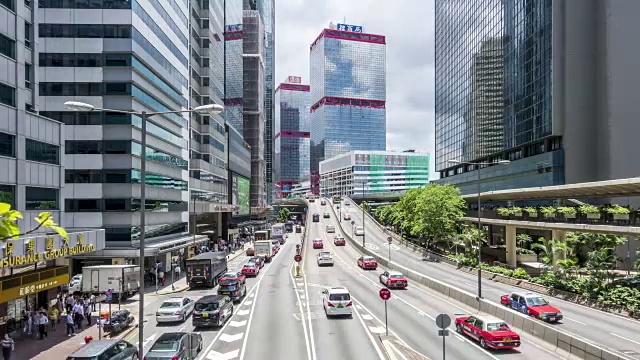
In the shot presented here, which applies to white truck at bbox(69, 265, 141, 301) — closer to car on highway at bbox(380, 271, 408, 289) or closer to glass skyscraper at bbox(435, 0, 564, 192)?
car on highway at bbox(380, 271, 408, 289)

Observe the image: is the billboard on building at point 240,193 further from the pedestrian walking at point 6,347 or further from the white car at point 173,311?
the pedestrian walking at point 6,347

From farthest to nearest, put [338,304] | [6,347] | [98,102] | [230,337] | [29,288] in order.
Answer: [98,102] < [338,304] < [230,337] < [29,288] < [6,347]

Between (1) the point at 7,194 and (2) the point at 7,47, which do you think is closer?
(1) the point at 7,194

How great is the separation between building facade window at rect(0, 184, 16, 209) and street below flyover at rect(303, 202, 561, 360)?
1780 cm

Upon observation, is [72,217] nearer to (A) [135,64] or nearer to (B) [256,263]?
(A) [135,64]

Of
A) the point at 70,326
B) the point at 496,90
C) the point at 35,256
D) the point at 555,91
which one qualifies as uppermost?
the point at 496,90

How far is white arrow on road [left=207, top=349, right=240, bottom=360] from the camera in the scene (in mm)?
23203

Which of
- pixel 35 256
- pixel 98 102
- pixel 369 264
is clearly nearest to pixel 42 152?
pixel 35 256

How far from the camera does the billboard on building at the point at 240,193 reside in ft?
379

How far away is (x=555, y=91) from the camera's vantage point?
7325 centimetres

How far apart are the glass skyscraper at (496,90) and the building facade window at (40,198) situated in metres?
55.2

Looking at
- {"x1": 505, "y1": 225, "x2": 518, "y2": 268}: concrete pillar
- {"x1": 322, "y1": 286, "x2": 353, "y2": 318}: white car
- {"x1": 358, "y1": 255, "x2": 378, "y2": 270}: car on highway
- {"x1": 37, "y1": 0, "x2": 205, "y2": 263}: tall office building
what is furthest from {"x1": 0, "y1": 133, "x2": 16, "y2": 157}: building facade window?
{"x1": 505, "y1": 225, "x2": 518, "y2": 268}: concrete pillar

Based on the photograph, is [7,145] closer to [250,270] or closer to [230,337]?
[230,337]

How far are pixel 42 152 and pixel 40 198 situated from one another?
2748mm
